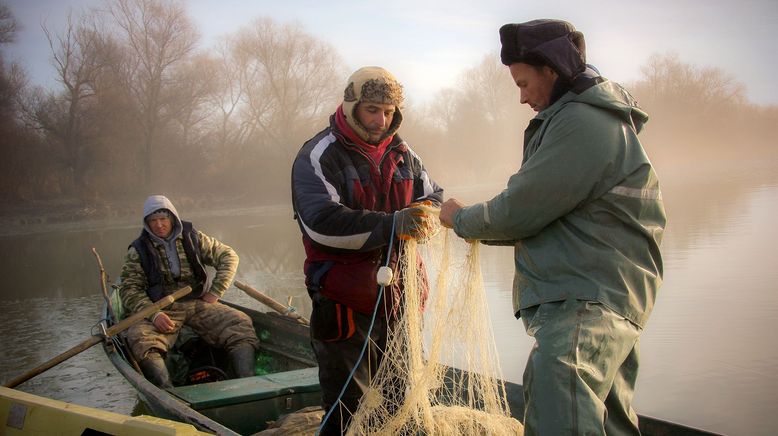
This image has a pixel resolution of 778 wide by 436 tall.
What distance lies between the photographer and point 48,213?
25.6 meters

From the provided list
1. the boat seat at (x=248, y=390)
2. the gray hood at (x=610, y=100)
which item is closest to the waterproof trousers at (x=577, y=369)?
the gray hood at (x=610, y=100)

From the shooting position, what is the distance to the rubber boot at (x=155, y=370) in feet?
18.0

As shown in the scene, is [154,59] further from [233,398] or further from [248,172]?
[233,398]

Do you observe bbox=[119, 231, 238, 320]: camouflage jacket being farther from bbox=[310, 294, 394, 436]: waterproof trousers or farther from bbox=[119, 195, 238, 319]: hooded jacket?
bbox=[310, 294, 394, 436]: waterproof trousers

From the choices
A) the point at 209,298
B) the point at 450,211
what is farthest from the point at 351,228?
the point at 209,298

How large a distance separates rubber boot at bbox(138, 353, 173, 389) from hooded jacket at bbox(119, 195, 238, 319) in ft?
1.75

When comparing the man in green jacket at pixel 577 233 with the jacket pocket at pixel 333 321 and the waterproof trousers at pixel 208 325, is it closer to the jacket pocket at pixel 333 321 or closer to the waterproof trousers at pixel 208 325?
the jacket pocket at pixel 333 321

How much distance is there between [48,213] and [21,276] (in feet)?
31.2

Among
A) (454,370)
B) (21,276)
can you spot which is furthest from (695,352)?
(21,276)

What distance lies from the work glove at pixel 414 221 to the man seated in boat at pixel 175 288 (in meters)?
3.15

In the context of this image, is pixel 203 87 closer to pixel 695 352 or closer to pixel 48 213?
pixel 48 213

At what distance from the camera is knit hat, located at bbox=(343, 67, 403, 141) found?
318 cm

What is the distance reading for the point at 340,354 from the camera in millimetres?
3145

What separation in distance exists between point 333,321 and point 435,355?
462 mm
